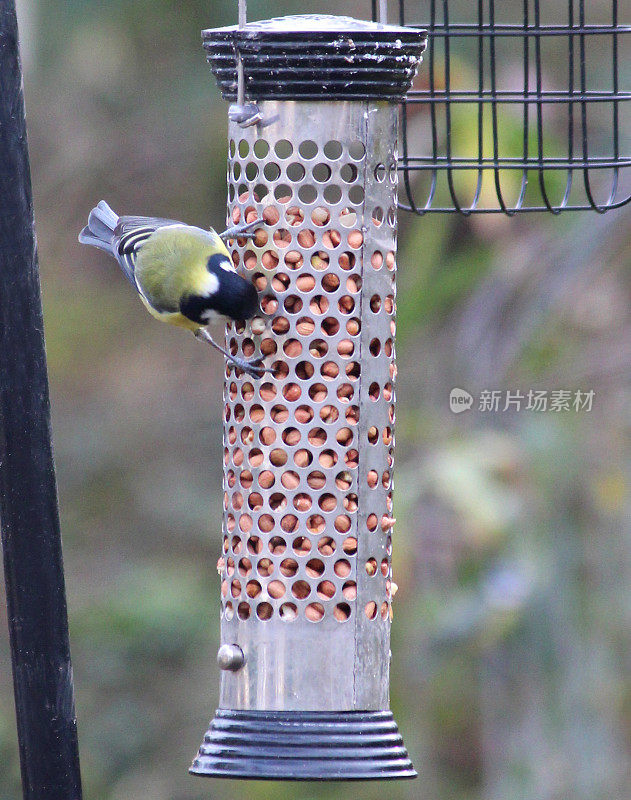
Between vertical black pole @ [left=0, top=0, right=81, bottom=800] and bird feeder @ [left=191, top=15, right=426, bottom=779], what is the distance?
508mm

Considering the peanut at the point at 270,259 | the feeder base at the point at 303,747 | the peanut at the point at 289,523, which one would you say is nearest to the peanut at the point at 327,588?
the peanut at the point at 289,523

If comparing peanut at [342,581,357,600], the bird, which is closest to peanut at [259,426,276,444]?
the bird

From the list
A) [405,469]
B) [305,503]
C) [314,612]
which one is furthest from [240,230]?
[405,469]

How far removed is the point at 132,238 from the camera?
4.02 m

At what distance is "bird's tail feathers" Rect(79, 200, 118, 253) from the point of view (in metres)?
4.20

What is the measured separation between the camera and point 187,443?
32.6 feet

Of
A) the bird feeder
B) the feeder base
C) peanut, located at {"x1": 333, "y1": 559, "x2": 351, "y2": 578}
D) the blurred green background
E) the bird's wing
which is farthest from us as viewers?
the blurred green background

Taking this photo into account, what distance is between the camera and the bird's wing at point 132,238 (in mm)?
3998

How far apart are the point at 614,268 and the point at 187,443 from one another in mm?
3747

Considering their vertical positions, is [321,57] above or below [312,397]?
above

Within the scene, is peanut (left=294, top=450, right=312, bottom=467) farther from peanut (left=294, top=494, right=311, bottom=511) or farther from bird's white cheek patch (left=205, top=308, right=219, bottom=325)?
bird's white cheek patch (left=205, top=308, right=219, bottom=325)

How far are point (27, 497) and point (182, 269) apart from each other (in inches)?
36.1

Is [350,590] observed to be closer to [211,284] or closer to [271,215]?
[211,284]

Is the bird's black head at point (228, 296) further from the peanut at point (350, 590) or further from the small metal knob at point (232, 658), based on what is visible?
the small metal knob at point (232, 658)
